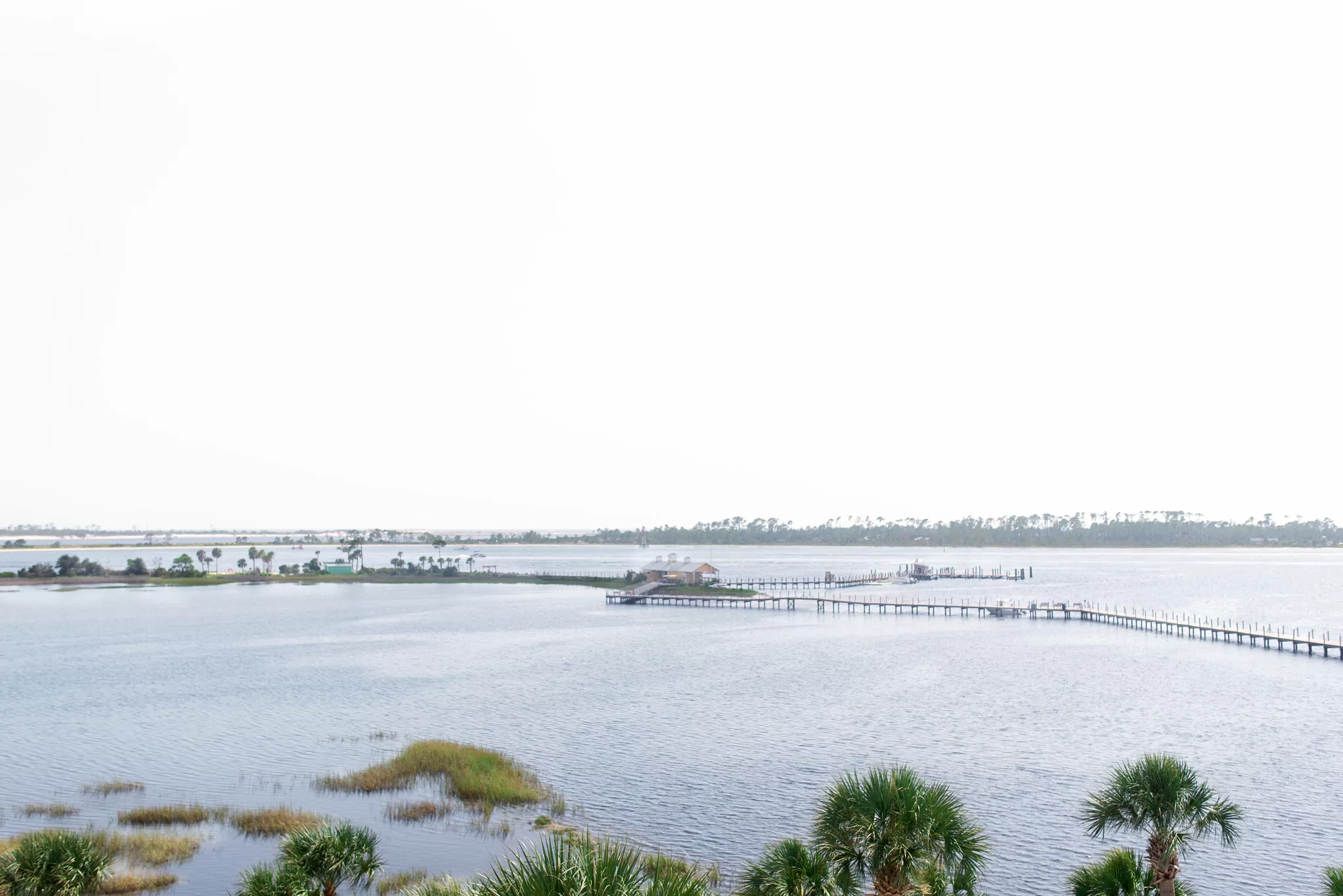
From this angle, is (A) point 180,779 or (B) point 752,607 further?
(B) point 752,607

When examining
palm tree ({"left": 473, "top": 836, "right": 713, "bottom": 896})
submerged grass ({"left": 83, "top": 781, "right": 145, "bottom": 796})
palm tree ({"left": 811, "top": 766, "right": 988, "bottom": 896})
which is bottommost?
submerged grass ({"left": 83, "top": 781, "right": 145, "bottom": 796})

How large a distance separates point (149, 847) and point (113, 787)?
9.93m

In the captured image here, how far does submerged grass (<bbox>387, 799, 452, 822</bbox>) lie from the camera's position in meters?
36.8

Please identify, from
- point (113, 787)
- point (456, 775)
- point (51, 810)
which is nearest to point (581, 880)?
point (456, 775)

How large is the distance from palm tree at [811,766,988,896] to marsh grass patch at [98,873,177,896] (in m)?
22.6

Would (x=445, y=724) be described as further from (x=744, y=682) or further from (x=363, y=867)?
(x=363, y=867)

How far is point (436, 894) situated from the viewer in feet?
42.8

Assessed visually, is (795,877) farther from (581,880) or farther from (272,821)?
(272,821)

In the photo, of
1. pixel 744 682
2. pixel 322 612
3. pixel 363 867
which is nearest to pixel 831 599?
pixel 744 682

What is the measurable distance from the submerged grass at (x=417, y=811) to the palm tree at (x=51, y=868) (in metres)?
12.9

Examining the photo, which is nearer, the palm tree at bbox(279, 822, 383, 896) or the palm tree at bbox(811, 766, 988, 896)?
the palm tree at bbox(811, 766, 988, 896)

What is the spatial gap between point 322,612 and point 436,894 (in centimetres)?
12176

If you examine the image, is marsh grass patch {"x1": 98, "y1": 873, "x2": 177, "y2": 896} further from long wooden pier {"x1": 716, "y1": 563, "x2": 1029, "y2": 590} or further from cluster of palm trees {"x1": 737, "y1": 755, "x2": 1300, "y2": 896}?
long wooden pier {"x1": 716, "y1": 563, "x2": 1029, "y2": 590}

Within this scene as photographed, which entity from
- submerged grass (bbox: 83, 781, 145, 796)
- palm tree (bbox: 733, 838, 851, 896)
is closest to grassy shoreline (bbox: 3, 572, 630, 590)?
submerged grass (bbox: 83, 781, 145, 796)
